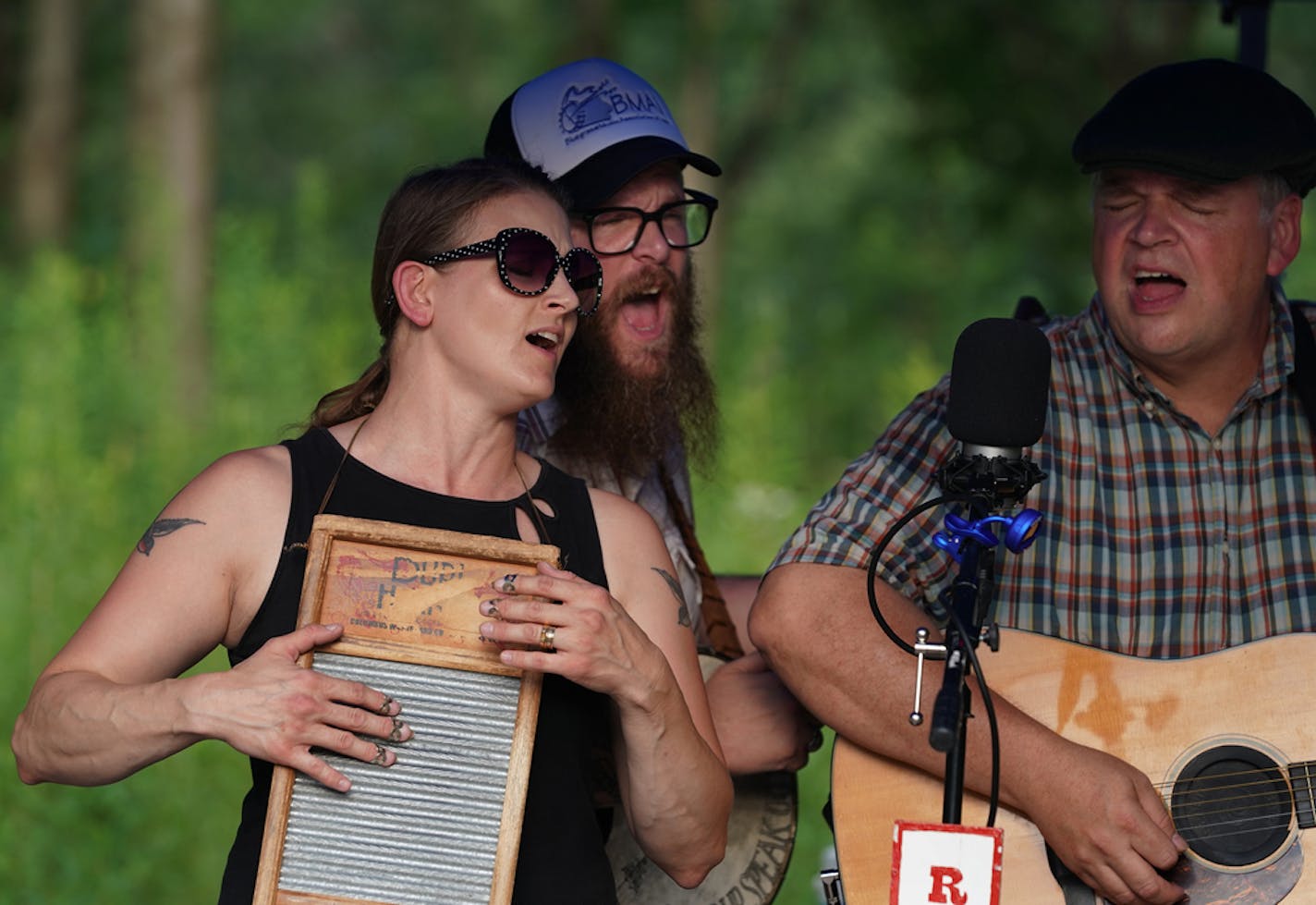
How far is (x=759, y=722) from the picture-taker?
373 centimetres

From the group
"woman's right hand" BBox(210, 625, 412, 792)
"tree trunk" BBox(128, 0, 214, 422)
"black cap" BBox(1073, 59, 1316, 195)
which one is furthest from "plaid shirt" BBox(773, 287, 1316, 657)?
"tree trunk" BBox(128, 0, 214, 422)

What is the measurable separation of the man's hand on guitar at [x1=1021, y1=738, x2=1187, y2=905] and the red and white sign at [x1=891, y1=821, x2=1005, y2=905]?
1076mm

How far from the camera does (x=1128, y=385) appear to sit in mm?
3834

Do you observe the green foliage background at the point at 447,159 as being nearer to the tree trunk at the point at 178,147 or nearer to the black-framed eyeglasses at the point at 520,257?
the tree trunk at the point at 178,147

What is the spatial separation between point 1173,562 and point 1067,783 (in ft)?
2.15

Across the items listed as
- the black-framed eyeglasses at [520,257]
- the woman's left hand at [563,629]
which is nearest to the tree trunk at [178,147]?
the black-framed eyeglasses at [520,257]

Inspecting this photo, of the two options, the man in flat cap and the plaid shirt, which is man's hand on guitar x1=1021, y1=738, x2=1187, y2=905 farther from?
the plaid shirt

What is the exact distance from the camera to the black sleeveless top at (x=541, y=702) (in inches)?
115

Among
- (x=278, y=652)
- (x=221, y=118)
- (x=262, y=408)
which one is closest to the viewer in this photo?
(x=278, y=652)

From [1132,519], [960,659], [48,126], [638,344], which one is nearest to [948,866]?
[960,659]

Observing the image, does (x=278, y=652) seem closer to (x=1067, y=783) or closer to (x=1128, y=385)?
(x=1067, y=783)

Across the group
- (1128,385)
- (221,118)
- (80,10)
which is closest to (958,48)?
(80,10)

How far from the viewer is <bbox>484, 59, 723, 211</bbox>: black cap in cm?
380

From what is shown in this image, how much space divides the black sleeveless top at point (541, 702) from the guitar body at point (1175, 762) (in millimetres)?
657
